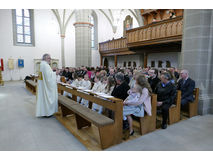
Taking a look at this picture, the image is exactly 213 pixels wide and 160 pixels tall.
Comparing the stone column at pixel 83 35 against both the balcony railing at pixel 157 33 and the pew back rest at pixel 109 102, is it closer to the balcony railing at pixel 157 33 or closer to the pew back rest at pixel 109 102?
the balcony railing at pixel 157 33

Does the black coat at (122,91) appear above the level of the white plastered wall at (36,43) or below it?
below

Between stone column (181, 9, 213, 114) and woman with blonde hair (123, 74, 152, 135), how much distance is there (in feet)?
7.32

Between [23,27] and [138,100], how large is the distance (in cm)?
1544

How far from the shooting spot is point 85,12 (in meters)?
10.8

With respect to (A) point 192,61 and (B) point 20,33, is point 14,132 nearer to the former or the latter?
(A) point 192,61

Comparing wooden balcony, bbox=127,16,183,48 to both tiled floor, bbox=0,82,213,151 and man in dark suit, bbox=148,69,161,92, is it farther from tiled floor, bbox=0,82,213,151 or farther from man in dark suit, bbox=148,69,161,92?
tiled floor, bbox=0,82,213,151

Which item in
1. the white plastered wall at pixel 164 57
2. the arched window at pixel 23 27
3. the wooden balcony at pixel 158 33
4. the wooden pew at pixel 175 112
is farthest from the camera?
the arched window at pixel 23 27

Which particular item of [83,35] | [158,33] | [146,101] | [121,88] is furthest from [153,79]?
[83,35]

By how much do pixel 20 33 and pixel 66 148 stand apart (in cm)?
1518

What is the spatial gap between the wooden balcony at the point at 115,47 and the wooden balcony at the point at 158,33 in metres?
2.26

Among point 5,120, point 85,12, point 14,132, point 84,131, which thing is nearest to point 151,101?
point 84,131

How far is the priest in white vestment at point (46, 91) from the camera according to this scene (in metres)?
4.23

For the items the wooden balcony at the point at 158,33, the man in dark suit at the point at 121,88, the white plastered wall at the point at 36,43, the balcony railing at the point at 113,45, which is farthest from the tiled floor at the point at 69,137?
the white plastered wall at the point at 36,43

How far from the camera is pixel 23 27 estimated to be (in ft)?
49.0
